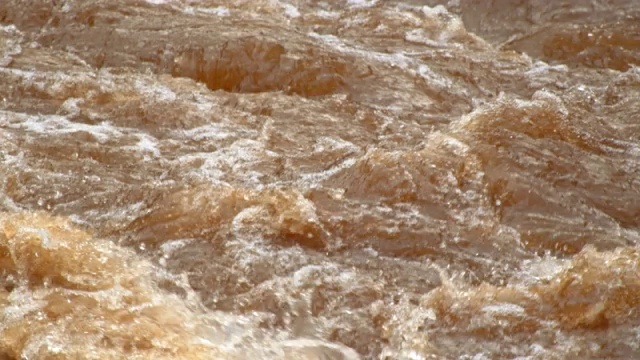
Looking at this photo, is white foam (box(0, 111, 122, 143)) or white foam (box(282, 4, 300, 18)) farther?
white foam (box(282, 4, 300, 18))

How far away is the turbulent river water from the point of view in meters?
2.69

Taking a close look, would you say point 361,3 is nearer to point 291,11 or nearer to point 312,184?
point 291,11

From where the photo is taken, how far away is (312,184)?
138 inches

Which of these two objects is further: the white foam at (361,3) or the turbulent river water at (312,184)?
the white foam at (361,3)

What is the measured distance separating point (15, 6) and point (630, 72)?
335 cm

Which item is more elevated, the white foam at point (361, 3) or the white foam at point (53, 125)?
the white foam at point (361, 3)

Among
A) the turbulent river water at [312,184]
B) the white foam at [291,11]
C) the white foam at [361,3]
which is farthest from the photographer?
the white foam at [361,3]

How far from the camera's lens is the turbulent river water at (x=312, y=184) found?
269 cm

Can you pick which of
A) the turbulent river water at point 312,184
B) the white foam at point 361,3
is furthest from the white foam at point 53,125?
the white foam at point 361,3

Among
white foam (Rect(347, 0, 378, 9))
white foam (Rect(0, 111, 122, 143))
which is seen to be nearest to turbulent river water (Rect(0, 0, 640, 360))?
white foam (Rect(0, 111, 122, 143))

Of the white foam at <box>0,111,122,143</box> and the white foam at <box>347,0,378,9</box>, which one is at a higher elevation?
the white foam at <box>347,0,378,9</box>

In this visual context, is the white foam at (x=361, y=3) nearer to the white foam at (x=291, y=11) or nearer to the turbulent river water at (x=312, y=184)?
the turbulent river water at (x=312, y=184)

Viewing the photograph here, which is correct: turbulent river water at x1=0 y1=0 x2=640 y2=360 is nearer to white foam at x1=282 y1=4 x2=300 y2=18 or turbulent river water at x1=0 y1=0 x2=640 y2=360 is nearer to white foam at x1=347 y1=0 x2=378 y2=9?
white foam at x1=282 y1=4 x2=300 y2=18

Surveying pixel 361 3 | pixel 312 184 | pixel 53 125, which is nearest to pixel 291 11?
pixel 361 3
